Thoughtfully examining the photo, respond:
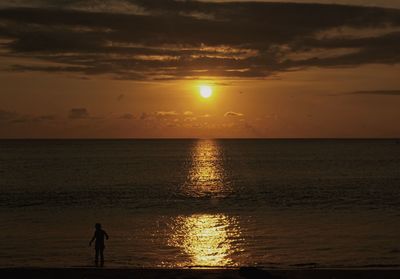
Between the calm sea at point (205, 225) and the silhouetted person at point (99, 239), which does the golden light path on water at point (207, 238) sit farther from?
the silhouetted person at point (99, 239)

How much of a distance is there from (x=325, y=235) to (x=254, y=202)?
73.3ft

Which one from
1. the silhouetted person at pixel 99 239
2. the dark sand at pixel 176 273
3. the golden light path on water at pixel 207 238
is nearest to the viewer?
the dark sand at pixel 176 273

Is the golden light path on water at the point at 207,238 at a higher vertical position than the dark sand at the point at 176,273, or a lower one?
higher

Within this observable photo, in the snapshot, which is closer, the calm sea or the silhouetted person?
the silhouetted person

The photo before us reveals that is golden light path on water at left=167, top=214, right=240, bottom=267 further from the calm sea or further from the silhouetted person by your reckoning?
the silhouetted person

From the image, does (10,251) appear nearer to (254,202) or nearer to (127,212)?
(127,212)

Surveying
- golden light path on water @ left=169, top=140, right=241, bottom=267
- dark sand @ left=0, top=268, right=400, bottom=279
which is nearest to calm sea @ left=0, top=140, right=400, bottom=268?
golden light path on water @ left=169, top=140, right=241, bottom=267

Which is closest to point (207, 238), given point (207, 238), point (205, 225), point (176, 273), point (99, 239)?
point (207, 238)

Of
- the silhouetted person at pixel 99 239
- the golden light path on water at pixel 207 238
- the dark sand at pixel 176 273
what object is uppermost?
the golden light path on water at pixel 207 238

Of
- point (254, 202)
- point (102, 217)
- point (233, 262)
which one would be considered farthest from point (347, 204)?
point (233, 262)

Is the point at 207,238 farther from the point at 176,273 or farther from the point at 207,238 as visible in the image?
the point at 176,273

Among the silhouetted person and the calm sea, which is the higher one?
the calm sea

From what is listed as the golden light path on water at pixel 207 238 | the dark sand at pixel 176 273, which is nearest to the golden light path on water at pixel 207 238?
the golden light path on water at pixel 207 238

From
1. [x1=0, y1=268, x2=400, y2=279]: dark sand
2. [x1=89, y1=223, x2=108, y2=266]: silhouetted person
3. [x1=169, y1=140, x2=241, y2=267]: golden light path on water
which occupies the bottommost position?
[x1=0, y1=268, x2=400, y2=279]: dark sand
